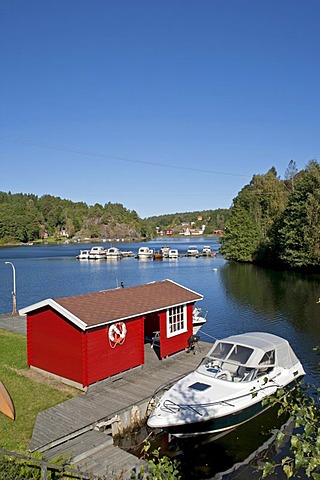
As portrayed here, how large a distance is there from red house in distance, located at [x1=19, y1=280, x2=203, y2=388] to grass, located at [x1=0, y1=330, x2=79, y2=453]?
0.64 metres

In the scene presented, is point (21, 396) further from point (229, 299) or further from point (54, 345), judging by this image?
point (229, 299)

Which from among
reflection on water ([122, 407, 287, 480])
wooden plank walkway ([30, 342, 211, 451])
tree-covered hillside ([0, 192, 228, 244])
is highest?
tree-covered hillside ([0, 192, 228, 244])

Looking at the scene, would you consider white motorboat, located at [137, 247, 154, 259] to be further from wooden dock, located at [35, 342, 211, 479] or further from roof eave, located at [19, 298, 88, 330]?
roof eave, located at [19, 298, 88, 330]

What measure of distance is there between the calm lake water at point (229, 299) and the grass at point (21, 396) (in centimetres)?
388

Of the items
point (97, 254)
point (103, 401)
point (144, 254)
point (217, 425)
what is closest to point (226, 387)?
point (217, 425)

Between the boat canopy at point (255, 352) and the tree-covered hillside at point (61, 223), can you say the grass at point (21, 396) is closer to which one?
the boat canopy at point (255, 352)

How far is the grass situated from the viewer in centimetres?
971

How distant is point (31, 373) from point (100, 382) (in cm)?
274

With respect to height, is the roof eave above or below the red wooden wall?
above

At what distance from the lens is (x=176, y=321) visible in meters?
16.0

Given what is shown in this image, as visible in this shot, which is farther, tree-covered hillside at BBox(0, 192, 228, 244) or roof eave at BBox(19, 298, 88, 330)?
tree-covered hillside at BBox(0, 192, 228, 244)

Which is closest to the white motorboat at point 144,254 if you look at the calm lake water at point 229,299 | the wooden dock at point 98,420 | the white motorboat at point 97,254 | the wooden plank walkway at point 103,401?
the white motorboat at point 97,254

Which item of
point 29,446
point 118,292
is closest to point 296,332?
point 118,292

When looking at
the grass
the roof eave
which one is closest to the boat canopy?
the roof eave
